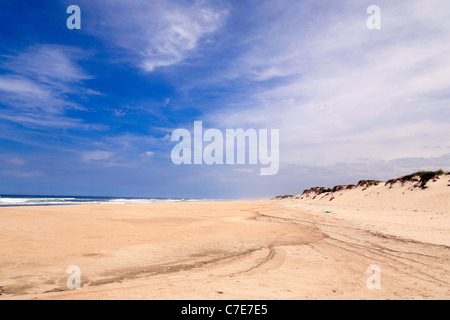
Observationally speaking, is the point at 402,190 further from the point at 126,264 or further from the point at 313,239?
the point at 126,264

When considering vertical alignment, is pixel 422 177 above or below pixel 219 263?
above

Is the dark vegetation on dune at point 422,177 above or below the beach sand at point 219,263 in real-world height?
above

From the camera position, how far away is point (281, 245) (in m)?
9.25

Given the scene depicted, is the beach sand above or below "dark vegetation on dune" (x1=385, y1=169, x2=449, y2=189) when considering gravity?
below

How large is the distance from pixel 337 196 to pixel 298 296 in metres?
40.3

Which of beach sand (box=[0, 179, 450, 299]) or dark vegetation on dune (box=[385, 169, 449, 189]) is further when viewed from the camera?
dark vegetation on dune (box=[385, 169, 449, 189])

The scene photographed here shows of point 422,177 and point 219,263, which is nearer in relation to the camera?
point 219,263

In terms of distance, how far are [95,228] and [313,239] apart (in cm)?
1001

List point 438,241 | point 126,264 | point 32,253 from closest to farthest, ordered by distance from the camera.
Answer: point 126,264, point 32,253, point 438,241

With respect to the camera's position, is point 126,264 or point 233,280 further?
point 126,264

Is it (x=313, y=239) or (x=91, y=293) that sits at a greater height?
(x=91, y=293)

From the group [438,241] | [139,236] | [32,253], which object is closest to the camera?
[32,253]

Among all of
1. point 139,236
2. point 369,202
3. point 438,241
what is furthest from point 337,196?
point 139,236

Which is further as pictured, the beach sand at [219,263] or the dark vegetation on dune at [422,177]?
the dark vegetation on dune at [422,177]
